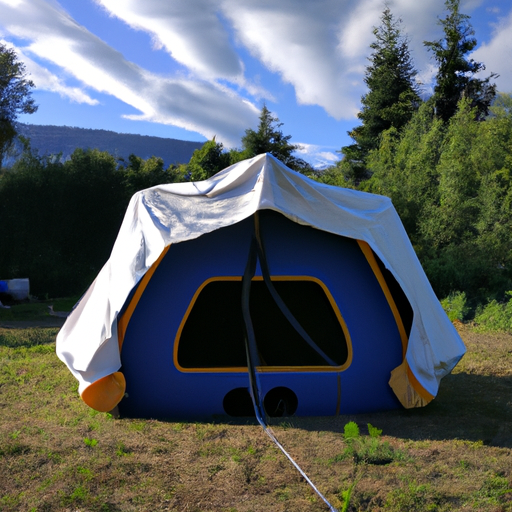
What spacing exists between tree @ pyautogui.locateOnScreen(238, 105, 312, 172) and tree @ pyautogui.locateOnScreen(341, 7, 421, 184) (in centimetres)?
383

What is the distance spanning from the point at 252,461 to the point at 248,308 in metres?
1.20

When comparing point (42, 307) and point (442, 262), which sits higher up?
point (442, 262)

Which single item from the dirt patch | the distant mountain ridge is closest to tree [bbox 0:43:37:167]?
the dirt patch

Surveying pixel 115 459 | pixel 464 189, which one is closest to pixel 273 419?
pixel 115 459

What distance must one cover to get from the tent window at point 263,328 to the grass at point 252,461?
1.87 ft

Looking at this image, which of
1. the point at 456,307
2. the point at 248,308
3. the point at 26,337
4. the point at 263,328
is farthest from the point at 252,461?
the point at 456,307

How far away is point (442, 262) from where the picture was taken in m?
11.2

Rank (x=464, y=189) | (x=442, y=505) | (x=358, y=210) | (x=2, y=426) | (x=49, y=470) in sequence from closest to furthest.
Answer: (x=442, y=505), (x=49, y=470), (x=2, y=426), (x=358, y=210), (x=464, y=189)

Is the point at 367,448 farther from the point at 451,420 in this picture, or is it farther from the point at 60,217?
the point at 60,217

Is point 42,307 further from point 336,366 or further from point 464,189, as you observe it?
point 464,189

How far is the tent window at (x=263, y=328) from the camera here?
4.30 meters

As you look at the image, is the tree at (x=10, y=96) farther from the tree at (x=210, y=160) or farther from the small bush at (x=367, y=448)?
→ the small bush at (x=367, y=448)

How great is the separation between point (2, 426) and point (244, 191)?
93.8 inches

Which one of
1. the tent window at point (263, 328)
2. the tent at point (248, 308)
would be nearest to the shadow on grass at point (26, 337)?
the tent at point (248, 308)
